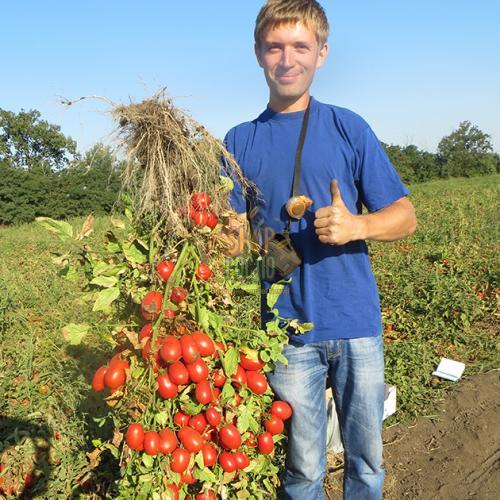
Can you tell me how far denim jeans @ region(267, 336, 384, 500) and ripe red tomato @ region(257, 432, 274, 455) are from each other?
0.16 metres

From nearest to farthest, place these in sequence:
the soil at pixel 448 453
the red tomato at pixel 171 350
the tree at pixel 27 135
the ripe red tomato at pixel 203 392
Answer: the red tomato at pixel 171 350 → the ripe red tomato at pixel 203 392 → the soil at pixel 448 453 → the tree at pixel 27 135

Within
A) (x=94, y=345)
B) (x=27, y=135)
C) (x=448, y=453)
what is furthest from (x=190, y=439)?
(x=27, y=135)

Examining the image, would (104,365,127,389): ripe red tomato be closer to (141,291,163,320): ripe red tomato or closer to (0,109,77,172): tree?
(141,291,163,320): ripe red tomato

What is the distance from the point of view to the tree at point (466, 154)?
38.7 m

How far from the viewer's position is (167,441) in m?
1.44

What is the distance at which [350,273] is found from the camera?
1816mm

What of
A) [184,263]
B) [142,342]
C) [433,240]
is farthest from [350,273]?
[433,240]

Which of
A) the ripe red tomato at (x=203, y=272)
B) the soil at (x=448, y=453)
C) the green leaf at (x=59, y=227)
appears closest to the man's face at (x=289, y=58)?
the ripe red tomato at (x=203, y=272)

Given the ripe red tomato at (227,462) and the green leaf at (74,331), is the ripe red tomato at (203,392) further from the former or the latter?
the green leaf at (74,331)

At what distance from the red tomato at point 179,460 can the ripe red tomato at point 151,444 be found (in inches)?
2.2

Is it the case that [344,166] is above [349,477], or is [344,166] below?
above

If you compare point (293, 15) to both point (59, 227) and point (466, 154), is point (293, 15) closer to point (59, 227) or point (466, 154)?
point (59, 227)

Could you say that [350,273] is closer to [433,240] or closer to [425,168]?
[433,240]

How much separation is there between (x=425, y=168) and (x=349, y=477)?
37729mm
